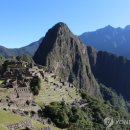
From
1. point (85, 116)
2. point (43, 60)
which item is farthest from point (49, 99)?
point (43, 60)

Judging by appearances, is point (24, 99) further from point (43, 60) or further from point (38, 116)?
point (43, 60)

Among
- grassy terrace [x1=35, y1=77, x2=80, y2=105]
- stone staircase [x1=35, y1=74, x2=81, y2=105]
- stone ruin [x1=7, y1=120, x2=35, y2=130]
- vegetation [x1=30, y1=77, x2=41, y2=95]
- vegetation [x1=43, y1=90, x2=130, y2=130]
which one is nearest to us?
stone ruin [x1=7, y1=120, x2=35, y2=130]

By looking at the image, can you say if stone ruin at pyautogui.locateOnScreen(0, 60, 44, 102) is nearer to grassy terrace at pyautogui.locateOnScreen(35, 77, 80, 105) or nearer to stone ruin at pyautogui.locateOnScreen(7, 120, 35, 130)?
grassy terrace at pyautogui.locateOnScreen(35, 77, 80, 105)

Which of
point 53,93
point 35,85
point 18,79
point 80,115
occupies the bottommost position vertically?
point 80,115

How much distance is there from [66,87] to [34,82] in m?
17.7

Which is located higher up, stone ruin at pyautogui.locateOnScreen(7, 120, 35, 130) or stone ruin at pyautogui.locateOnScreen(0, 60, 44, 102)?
stone ruin at pyautogui.locateOnScreen(0, 60, 44, 102)

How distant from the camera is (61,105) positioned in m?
72.5

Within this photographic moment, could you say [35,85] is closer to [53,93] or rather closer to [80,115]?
[53,93]

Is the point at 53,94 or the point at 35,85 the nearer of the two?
the point at 35,85

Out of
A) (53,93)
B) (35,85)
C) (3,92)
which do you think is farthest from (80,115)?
(3,92)

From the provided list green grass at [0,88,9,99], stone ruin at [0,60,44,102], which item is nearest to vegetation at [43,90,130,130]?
stone ruin at [0,60,44,102]

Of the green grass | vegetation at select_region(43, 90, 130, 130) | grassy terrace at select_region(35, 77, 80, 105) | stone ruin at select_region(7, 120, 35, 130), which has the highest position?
the green grass

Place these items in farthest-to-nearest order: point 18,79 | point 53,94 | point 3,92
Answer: point 53,94 → point 18,79 → point 3,92

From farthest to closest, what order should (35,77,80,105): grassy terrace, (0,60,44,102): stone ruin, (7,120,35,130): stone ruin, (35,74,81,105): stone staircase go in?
(35,74,81,105): stone staircase → (35,77,80,105): grassy terrace → (0,60,44,102): stone ruin → (7,120,35,130): stone ruin
